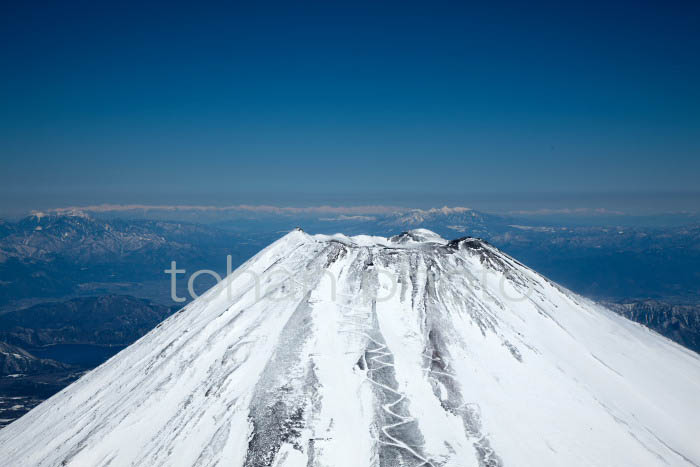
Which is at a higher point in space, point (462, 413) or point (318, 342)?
point (318, 342)

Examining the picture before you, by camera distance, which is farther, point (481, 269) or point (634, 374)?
point (481, 269)

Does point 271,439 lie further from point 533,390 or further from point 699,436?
point 699,436

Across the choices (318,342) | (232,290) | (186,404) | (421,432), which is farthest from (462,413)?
(232,290)

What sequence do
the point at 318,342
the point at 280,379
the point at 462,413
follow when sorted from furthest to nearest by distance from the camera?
the point at 318,342 → the point at 280,379 → the point at 462,413

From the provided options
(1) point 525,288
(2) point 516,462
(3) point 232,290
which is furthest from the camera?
(3) point 232,290

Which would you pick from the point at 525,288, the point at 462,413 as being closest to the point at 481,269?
the point at 525,288

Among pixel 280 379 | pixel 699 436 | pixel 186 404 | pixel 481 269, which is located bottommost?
pixel 699 436
